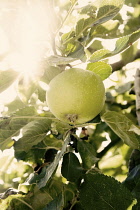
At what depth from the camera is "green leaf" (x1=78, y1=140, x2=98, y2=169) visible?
5.33ft

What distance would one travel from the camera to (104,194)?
46.8 inches

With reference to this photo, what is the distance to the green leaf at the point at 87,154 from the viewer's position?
1.62m

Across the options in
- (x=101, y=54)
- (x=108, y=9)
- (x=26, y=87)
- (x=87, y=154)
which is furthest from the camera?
(x=87, y=154)

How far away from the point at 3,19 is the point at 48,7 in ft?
0.83

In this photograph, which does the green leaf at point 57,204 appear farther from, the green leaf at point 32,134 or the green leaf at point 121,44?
the green leaf at point 121,44

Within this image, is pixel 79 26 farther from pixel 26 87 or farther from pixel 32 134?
pixel 32 134

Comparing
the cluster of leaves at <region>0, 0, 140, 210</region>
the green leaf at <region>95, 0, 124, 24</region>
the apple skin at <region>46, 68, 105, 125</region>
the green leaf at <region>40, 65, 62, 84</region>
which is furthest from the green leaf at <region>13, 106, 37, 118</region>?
the green leaf at <region>95, 0, 124, 24</region>

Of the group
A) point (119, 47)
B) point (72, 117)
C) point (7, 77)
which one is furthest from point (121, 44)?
point (7, 77)

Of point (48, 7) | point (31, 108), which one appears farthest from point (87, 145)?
point (48, 7)

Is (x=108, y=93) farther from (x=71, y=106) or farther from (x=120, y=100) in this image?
(x=71, y=106)

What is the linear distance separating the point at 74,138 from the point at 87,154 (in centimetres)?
16

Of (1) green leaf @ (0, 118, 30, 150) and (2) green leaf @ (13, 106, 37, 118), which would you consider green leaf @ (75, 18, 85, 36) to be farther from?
(1) green leaf @ (0, 118, 30, 150)

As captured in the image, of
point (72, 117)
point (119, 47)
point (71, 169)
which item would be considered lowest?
point (71, 169)

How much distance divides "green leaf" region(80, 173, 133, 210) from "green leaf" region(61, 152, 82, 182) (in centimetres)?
32
